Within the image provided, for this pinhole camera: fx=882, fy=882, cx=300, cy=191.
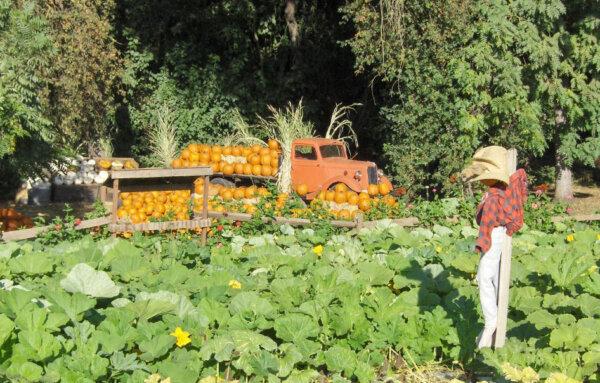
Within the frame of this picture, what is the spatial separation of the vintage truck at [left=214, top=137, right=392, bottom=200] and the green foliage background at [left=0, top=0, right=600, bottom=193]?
131cm

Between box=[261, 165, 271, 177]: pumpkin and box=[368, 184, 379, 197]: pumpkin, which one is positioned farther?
box=[261, 165, 271, 177]: pumpkin

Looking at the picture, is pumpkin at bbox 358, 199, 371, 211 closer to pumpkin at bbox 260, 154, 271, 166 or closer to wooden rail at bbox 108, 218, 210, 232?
pumpkin at bbox 260, 154, 271, 166

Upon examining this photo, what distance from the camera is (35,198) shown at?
15969 millimetres

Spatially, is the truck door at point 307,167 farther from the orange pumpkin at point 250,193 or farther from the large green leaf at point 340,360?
the large green leaf at point 340,360

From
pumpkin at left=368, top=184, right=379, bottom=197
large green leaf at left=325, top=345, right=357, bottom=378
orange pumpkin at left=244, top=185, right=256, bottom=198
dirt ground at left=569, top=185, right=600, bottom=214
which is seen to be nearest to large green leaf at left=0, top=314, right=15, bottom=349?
large green leaf at left=325, top=345, right=357, bottom=378

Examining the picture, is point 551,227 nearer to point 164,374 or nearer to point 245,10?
point 164,374

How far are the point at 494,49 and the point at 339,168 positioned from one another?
2.95 metres

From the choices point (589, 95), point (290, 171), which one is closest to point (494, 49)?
point (589, 95)

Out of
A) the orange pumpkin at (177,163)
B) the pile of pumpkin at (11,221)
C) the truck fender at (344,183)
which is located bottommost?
the pile of pumpkin at (11,221)

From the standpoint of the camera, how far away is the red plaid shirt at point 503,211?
16.8 feet

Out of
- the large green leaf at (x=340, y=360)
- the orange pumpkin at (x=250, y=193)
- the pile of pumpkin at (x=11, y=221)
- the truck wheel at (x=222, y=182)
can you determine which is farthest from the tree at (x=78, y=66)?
the large green leaf at (x=340, y=360)

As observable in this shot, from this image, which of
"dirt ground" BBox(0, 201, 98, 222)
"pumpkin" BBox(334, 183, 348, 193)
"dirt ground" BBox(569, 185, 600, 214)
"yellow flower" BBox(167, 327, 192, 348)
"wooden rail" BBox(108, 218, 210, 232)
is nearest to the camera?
"yellow flower" BBox(167, 327, 192, 348)

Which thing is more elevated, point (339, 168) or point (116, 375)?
point (339, 168)

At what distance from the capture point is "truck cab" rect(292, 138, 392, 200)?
43.1ft
